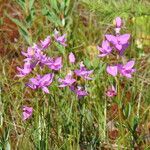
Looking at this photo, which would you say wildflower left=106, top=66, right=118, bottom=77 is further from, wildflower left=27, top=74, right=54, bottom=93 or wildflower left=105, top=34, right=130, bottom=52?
wildflower left=27, top=74, right=54, bottom=93

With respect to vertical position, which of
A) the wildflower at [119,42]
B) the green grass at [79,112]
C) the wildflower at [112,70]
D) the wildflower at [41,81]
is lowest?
the green grass at [79,112]

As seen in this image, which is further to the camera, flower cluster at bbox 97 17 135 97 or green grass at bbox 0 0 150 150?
green grass at bbox 0 0 150 150

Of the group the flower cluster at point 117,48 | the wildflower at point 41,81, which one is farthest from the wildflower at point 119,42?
the wildflower at point 41,81

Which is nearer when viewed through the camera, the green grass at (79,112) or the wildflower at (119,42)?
the wildflower at (119,42)

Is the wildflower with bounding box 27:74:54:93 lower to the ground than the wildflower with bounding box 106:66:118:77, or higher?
lower

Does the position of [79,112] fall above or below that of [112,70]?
below

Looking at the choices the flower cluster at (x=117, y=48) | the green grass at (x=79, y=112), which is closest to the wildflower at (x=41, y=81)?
the green grass at (x=79, y=112)

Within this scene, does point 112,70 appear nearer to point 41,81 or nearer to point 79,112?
point 41,81

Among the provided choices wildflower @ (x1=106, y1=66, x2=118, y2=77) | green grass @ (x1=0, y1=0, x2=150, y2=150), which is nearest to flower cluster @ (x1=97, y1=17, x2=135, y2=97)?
wildflower @ (x1=106, y1=66, x2=118, y2=77)

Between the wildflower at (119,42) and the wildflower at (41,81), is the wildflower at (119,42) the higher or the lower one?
the higher one

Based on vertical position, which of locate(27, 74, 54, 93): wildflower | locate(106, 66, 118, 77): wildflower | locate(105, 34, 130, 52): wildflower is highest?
locate(105, 34, 130, 52): wildflower

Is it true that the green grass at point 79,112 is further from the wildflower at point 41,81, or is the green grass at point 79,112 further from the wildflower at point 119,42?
the wildflower at point 119,42

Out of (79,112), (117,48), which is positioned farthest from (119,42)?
(79,112)
